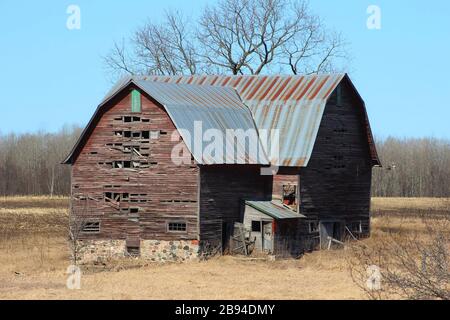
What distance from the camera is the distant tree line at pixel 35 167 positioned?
3585 inches

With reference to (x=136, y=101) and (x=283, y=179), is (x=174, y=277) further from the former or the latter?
(x=283, y=179)

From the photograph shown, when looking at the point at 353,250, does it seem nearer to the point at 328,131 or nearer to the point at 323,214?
the point at 323,214

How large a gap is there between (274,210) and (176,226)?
155 inches

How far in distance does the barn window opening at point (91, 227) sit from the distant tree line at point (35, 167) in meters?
50.4

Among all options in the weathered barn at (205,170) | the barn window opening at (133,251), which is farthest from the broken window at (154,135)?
the barn window opening at (133,251)

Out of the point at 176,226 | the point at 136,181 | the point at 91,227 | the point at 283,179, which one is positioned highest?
the point at 283,179

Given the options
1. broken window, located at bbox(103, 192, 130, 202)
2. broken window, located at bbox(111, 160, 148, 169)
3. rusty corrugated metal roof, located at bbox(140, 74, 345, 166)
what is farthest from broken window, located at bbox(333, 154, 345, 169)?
broken window, located at bbox(103, 192, 130, 202)

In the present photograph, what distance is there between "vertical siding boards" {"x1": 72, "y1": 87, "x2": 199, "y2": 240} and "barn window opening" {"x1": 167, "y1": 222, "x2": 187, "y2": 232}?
191 mm

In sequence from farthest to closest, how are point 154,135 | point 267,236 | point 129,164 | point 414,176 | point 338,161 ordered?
point 414,176
point 338,161
point 129,164
point 267,236
point 154,135

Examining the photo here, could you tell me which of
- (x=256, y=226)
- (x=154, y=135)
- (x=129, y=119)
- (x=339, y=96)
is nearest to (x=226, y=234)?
(x=256, y=226)

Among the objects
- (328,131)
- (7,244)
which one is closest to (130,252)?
(7,244)

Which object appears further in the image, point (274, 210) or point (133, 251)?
point (274, 210)

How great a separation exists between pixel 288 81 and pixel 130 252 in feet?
34.8

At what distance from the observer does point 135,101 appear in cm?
3344
